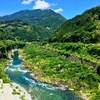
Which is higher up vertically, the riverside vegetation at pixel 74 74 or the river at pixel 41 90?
the riverside vegetation at pixel 74 74

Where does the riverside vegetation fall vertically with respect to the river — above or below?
above

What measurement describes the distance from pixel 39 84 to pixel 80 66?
19.7 meters

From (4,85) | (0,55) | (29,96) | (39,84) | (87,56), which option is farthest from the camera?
(0,55)

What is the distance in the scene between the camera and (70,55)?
119938 mm

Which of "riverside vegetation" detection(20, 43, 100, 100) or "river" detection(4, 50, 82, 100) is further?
"riverside vegetation" detection(20, 43, 100, 100)

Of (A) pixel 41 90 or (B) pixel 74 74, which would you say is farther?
(B) pixel 74 74

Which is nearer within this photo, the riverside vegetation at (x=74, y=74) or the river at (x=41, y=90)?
the river at (x=41, y=90)

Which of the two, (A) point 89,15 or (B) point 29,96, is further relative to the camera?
(A) point 89,15

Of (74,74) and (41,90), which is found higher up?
(74,74)

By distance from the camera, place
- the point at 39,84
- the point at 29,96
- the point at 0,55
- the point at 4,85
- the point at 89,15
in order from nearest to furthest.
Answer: the point at 29,96
the point at 4,85
the point at 39,84
the point at 0,55
the point at 89,15

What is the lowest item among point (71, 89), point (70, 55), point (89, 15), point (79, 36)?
point (71, 89)

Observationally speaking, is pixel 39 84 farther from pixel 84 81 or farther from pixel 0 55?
pixel 0 55

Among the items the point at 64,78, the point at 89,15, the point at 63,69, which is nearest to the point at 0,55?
the point at 63,69

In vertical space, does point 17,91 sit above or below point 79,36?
below
